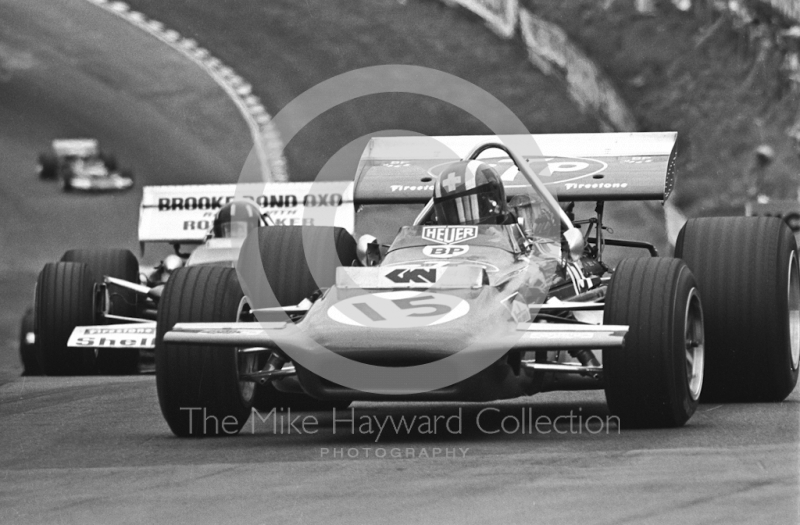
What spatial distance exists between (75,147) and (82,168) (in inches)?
15.2

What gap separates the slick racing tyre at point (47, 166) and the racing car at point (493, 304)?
39.1 ft

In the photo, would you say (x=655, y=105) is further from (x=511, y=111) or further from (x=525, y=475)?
(x=525, y=475)

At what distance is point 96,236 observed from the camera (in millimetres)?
21672

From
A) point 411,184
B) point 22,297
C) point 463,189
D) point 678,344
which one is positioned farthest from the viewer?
point 22,297

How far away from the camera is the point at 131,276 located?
15.0 metres

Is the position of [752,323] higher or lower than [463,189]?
lower

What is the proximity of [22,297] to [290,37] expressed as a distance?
618cm

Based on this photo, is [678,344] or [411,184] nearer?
[678,344]

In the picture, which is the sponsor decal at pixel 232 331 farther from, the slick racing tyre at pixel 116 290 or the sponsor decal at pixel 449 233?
the slick racing tyre at pixel 116 290

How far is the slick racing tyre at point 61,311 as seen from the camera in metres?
13.4

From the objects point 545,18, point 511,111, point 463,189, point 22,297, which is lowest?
point 22,297

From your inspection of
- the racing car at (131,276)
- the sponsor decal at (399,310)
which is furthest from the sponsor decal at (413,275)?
the racing car at (131,276)

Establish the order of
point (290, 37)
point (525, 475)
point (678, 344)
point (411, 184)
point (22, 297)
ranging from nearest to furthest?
point (525, 475) < point (678, 344) < point (411, 184) < point (22, 297) < point (290, 37)

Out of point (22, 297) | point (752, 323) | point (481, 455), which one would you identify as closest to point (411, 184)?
point (752, 323)
